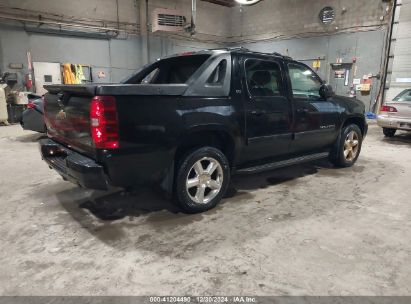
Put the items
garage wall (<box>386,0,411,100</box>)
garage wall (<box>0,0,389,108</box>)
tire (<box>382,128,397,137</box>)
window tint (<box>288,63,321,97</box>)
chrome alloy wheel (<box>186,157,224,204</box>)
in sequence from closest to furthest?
1. chrome alloy wheel (<box>186,157,224,204</box>)
2. window tint (<box>288,63,321,97</box>)
3. tire (<box>382,128,397,137</box>)
4. garage wall (<box>386,0,411,100</box>)
5. garage wall (<box>0,0,389,108</box>)

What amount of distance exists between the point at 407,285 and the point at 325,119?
2.62 meters

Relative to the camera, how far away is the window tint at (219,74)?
3.15 m

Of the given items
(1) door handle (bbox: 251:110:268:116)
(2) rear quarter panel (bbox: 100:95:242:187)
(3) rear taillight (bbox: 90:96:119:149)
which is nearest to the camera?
Answer: (3) rear taillight (bbox: 90:96:119:149)

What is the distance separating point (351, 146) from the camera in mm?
4926

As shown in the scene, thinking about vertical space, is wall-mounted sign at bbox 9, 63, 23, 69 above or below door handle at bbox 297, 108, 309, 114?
above

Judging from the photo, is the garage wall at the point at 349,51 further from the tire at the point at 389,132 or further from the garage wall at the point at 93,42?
the garage wall at the point at 93,42

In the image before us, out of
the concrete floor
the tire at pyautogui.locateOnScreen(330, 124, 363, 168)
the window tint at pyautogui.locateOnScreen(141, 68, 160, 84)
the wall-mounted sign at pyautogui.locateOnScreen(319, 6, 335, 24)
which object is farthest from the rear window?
the wall-mounted sign at pyautogui.locateOnScreen(319, 6, 335, 24)

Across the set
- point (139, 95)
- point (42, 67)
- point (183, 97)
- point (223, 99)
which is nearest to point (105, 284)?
point (139, 95)

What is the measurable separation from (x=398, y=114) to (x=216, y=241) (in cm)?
678

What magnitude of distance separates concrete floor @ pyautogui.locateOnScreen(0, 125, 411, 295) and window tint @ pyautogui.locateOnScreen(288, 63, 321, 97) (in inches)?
47.7

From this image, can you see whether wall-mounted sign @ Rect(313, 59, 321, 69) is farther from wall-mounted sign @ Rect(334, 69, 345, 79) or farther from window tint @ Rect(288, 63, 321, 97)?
window tint @ Rect(288, 63, 321, 97)

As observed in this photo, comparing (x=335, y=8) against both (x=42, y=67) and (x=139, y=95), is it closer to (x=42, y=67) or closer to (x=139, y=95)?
(x=42, y=67)

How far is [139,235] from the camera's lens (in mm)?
2684

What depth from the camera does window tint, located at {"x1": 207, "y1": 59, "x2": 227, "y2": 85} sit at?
10.3ft
